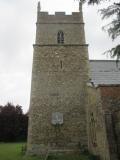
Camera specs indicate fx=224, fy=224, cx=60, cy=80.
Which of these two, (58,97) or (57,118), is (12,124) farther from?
(57,118)

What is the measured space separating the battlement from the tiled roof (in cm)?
529

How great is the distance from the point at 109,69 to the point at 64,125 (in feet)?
22.2

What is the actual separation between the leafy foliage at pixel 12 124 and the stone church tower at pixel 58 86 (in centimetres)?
2769

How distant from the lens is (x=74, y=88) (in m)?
21.6

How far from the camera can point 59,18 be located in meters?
24.8

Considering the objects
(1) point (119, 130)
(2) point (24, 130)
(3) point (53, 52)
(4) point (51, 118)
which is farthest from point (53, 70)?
(2) point (24, 130)

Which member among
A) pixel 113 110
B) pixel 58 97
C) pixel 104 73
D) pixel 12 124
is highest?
pixel 104 73

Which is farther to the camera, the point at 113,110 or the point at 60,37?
the point at 60,37

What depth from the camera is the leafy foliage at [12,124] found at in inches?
1811

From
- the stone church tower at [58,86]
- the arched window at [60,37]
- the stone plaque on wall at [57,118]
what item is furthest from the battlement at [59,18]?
the stone plaque on wall at [57,118]

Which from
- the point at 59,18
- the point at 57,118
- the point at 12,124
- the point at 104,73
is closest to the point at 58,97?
the point at 57,118

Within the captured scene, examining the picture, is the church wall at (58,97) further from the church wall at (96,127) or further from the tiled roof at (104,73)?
the church wall at (96,127)

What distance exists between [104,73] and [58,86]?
178 inches

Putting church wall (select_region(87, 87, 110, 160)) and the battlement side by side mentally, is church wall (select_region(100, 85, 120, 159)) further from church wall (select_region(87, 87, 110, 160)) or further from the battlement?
the battlement
